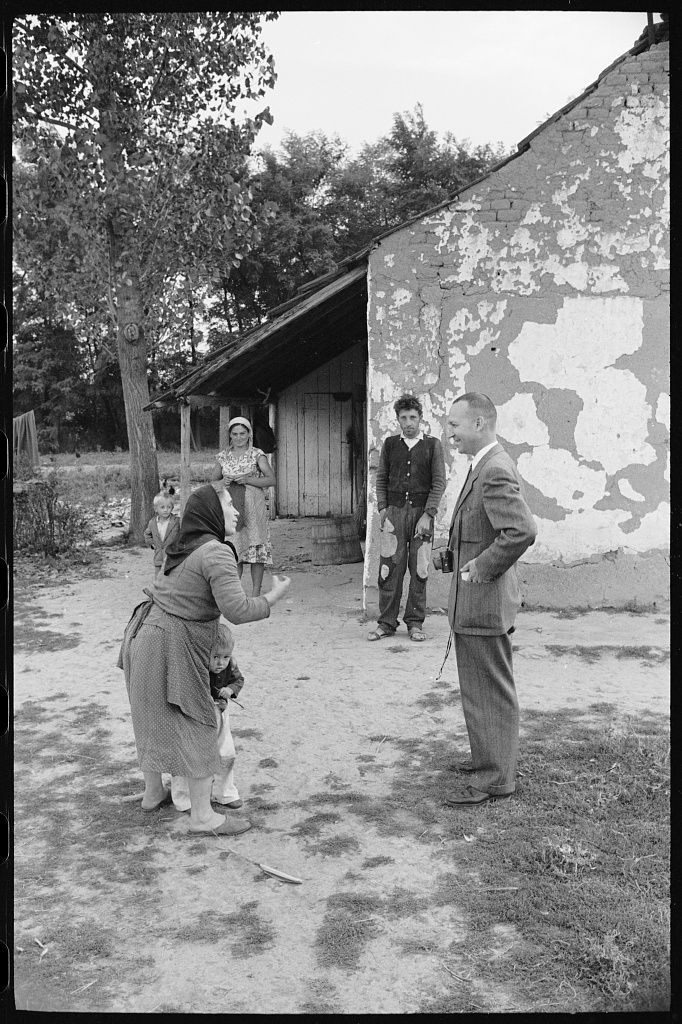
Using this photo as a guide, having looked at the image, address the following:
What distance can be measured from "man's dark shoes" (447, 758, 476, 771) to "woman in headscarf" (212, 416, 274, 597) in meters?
3.96

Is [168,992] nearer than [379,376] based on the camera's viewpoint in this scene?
Yes

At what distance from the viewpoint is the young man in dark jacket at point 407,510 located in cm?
723

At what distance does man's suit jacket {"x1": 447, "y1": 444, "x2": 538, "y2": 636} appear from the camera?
4035mm

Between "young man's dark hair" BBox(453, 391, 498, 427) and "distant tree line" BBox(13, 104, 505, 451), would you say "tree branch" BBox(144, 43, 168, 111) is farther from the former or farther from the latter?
"distant tree line" BBox(13, 104, 505, 451)

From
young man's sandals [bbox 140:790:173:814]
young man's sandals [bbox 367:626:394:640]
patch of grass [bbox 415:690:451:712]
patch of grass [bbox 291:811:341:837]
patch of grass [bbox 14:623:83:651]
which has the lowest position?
patch of grass [bbox 291:811:341:837]

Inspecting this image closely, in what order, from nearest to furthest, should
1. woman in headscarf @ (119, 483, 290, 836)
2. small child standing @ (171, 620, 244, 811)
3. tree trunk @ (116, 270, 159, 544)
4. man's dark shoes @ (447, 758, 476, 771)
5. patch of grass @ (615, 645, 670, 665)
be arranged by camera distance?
woman in headscarf @ (119, 483, 290, 836) → small child standing @ (171, 620, 244, 811) → man's dark shoes @ (447, 758, 476, 771) → patch of grass @ (615, 645, 670, 665) → tree trunk @ (116, 270, 159, 544)

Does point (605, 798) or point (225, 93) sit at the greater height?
point (225, 93)

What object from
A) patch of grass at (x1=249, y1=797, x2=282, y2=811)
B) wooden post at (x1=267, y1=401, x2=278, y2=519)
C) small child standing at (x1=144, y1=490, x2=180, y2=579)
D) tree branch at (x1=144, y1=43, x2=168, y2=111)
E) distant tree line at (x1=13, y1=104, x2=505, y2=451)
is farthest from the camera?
distant tree line at (x1=13, y1=104, x2=505, y2=451)

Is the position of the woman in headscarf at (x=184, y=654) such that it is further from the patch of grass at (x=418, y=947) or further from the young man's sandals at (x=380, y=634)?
the young man's sandals at (x=380, y=634)

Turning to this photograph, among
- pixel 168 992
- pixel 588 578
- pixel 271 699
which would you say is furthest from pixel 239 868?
pixel 588 578

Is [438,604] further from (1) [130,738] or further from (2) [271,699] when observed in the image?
(1) [130,738]

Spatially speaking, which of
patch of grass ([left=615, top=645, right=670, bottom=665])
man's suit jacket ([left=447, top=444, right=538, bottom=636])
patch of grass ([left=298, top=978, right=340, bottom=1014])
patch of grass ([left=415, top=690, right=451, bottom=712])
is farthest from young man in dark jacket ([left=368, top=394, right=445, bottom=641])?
patch of grass ([left=298, top=978, right=340, bottom=1014])

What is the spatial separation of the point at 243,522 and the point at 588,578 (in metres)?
3.37

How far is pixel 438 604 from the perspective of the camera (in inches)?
322
